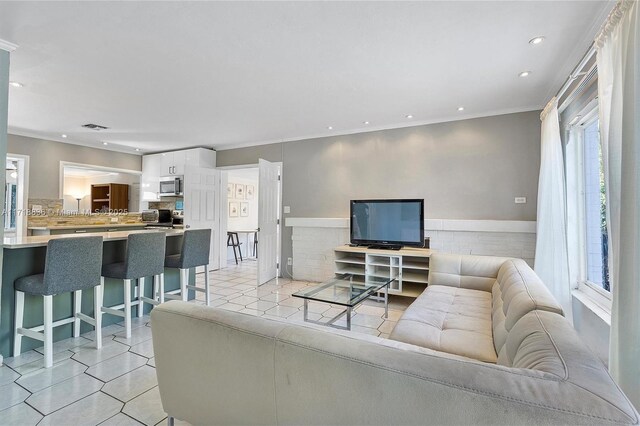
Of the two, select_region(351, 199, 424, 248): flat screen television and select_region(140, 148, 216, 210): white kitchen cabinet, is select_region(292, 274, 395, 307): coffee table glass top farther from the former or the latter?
select_region(140, 148, 216, 210): white kitchen cabinet

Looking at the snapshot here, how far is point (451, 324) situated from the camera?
6.59 ft

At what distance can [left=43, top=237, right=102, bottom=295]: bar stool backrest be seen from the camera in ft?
7.38

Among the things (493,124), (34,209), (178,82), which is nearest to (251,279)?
(178,82)

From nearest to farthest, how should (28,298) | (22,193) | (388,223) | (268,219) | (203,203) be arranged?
1. (28,298)
2. (388,223)
3. (22,193)
4. (268,219)
5. (203,203)

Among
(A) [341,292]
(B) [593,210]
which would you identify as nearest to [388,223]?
(A) [341,292]

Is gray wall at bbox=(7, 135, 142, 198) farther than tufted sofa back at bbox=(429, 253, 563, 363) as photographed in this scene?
Yes

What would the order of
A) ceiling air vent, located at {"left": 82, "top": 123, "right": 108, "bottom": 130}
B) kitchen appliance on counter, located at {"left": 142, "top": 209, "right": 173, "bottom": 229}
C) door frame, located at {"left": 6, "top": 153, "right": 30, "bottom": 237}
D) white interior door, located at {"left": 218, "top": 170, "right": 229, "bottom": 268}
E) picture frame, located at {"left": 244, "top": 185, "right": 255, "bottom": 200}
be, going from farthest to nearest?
1. picture frame, located at {"left": 244, "top": 185, "right": 255, "bottom": 200}
2. white interior door, located at {"left": 218, "top": 170, "right": 229, "bottom": 268}
3. kitchen appliance on counter, located at {"left": 142, "top": 209, "right": 173, "bottom": 229}
4. door frame, located at {"left": 6, "top": 153, "right": 30, "bottom": 237}
5. ceiling air vent, located at {"left": 82, "top": 123, "right": 108, "bottom": 130}

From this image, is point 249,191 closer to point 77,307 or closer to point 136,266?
point 136,266

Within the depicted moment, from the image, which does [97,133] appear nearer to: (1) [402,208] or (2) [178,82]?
(2) [178,82]

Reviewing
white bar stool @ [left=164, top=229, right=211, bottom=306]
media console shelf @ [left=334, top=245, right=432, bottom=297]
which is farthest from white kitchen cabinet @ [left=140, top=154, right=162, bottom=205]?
media console shelf @ [left=334, top=245, right=432, bottom=297]

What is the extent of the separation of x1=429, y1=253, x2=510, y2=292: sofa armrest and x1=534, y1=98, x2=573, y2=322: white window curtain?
458mm

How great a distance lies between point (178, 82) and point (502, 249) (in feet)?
14.0

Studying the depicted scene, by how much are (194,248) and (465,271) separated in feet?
9.78

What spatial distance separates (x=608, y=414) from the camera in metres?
0.65
